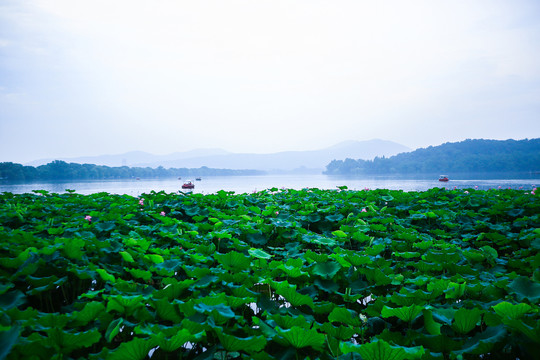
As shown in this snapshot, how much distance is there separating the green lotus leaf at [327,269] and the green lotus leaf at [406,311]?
23.7 inches

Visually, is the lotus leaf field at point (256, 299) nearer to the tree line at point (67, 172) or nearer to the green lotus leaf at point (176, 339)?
the green lotus leaf at point (176, 339)

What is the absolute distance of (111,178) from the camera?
356 feet

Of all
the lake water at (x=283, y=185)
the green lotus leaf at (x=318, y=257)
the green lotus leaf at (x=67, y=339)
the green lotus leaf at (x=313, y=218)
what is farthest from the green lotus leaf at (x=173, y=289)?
the lake water at (x=283, y=185)

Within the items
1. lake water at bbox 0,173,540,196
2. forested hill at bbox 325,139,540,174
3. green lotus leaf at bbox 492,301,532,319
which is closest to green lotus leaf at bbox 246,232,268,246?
green lotus leaf at bbox 492,301,532,319

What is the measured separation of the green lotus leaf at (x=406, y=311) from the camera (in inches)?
63.8

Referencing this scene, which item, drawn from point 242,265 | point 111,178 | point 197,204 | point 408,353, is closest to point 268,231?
point 242,265

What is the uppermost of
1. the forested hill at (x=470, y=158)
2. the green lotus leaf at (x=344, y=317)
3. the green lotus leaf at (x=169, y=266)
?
the forested hill at (x=470, y=158)

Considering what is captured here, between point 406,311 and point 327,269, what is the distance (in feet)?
2.46

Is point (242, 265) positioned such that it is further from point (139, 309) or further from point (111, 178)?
point (111, 178)

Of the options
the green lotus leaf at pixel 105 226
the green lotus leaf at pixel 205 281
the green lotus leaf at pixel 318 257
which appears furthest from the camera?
the green lotus leaf at pixel 105 226

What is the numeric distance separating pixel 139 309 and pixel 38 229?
112 inches

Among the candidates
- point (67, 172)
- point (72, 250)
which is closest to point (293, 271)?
point (72, 250)

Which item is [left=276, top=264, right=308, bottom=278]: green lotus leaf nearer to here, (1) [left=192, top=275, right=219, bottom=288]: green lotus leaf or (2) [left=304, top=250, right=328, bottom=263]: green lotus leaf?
(2) [left=304, top=250, right=328, bottom=263]: green lotus leaf

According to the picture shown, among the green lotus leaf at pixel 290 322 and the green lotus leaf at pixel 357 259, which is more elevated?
the green lotus leaf at pixel 357 259
